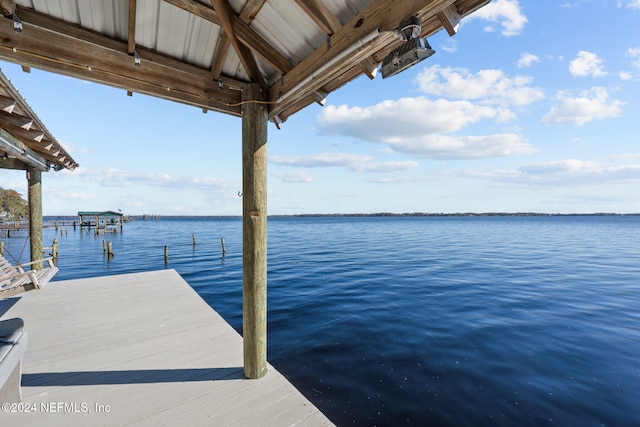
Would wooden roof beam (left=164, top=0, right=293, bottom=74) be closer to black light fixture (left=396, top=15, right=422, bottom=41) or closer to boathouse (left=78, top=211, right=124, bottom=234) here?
black light fixture (left=396, top=15, right=422, bottom=41)

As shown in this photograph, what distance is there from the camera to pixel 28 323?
18.6ft

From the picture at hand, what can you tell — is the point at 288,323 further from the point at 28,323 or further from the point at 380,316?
the point at 28,323

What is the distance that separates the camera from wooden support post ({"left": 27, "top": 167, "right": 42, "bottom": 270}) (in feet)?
30.0

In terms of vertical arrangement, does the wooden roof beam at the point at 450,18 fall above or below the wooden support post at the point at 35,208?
above

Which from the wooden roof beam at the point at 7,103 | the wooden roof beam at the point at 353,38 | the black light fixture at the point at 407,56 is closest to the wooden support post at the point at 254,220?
the wooden roof beam at the point at 353,38

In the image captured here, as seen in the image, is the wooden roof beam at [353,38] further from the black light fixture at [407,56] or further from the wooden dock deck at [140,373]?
the wooden dock deck at [140,373]

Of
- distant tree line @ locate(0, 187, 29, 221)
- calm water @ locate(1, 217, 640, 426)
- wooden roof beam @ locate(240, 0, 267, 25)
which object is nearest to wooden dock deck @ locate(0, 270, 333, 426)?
calm water @ locate(1, 217, 640, 426)

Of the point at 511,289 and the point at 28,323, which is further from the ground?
the point at 28,323

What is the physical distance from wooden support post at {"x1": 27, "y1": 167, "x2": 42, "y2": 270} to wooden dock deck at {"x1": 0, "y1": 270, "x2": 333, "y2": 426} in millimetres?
3792

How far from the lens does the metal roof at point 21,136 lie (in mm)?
4243

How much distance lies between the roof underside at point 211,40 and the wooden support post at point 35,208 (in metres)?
9.12

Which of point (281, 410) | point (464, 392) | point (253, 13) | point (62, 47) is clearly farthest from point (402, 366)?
point (62, 47)

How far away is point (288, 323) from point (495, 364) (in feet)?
17.9

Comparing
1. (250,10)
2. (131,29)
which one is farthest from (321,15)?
(131,29)
